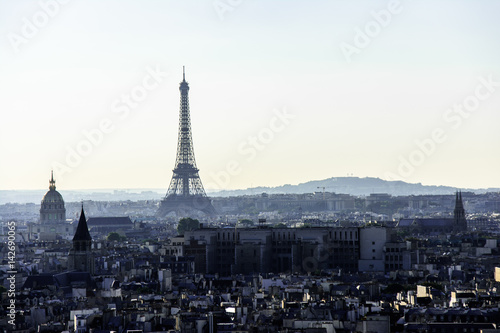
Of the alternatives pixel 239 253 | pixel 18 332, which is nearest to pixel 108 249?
pixel 239 253

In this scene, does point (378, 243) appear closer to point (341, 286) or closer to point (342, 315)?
point (341, 286)

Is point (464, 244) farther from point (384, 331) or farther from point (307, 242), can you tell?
point (384, 331)

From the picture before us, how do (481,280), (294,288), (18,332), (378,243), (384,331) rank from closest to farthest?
A: (384,331)
(18,332)
(294,288)
(481,280)
(378,243)

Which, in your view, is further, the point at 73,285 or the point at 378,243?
the point at 378,243

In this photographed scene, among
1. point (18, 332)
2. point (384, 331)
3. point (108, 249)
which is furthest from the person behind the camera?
point (108, 249)

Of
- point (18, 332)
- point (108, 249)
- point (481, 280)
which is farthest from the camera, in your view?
point (108, 249)

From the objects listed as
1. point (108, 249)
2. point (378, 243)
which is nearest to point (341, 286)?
point (378, 243)
